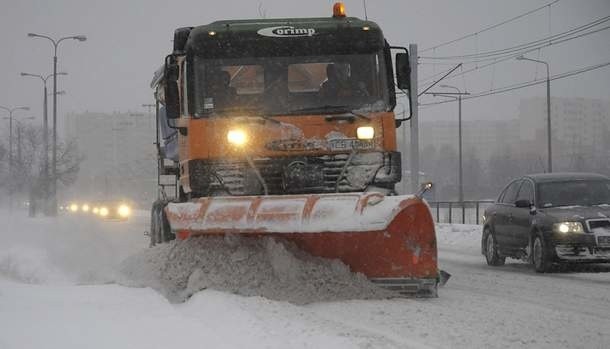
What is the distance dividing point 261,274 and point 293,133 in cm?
178

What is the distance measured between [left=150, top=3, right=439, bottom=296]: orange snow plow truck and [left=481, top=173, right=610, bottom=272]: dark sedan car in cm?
406

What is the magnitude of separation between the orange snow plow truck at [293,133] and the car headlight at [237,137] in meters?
0.01

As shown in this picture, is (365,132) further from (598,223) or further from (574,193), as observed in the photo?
(574,193)

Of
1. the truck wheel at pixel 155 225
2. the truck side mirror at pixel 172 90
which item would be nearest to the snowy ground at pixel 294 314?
the truck side mirror at pixel 172 90

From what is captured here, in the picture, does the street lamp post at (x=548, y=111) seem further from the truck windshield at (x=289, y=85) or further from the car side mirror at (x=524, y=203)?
the truck windshield at (x=289, y=85)

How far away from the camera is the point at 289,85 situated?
10227 mm

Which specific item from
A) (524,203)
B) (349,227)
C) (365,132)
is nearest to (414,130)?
(524,203)

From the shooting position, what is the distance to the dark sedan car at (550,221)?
42.9ft

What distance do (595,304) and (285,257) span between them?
3.16 metres

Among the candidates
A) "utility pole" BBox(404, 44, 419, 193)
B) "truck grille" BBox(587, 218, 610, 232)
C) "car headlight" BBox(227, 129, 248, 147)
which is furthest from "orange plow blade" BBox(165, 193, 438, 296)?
"utility pole" BBox(404, 44, 419, 193)

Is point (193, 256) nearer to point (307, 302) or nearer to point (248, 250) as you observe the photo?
point (248, 250)

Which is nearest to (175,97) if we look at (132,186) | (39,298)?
(39,298)

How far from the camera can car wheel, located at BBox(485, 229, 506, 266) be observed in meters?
15.5

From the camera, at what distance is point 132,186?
4035 inches
